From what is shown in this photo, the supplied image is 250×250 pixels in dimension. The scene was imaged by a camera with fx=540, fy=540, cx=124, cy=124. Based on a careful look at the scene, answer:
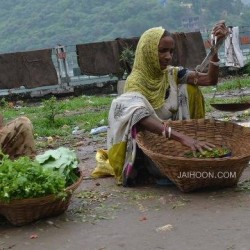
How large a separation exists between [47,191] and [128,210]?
2.33 feet

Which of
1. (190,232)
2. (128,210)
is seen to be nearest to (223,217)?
(190,232)

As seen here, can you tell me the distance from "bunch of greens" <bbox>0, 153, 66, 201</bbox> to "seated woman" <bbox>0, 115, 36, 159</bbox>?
76 cm

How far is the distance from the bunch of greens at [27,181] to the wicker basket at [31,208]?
4 cm

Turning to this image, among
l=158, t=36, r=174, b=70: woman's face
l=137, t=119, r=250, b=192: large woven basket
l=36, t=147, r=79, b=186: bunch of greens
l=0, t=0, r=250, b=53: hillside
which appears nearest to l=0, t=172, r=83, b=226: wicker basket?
l=36, t=147, r=79, b=186: bunch of greens

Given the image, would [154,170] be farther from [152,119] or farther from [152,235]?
[152,235]

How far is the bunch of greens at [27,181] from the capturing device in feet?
12.6

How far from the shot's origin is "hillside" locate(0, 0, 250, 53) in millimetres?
33250

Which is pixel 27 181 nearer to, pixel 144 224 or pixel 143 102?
pixel 144 224

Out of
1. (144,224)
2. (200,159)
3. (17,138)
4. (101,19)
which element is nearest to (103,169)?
(17,138)

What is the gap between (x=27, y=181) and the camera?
388 centimetres

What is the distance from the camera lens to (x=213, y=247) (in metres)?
3.31

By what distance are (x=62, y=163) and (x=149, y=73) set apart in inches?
53.2

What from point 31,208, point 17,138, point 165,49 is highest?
point 165,49

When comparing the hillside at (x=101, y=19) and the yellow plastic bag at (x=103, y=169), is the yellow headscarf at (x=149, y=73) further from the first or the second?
the hillside at (x=101, y=19)
